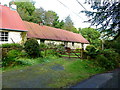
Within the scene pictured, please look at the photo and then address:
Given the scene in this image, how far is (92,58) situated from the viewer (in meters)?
9.51

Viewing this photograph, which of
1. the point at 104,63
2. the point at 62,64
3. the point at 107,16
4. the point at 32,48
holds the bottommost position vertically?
the point at 62,64

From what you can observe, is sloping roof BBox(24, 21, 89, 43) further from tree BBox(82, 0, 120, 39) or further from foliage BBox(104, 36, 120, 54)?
foliage BBox(104, 36, 120, 54)

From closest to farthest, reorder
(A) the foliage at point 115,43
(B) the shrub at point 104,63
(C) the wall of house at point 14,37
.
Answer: (B) the shrub at point 104,63 < (A) the foliage at point 115,43 < (C) the wall of house at point 14,37

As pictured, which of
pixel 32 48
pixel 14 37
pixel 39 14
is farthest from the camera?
pixel 39 14

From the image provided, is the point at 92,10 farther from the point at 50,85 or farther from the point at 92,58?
the point at 50,85

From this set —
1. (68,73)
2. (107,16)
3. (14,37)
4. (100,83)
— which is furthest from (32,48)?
(107,16)

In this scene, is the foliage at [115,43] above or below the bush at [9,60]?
above

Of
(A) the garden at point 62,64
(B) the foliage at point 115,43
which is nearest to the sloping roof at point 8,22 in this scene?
(A) the garden at point 62,64

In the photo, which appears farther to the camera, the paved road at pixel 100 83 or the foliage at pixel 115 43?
the foliage at pixel 115 43

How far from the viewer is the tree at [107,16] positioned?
7348 millimetres

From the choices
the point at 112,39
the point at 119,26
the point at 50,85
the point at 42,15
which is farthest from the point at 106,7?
the point at 42,15

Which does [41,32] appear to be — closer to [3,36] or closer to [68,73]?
[3,36]

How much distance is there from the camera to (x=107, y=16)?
7461mm

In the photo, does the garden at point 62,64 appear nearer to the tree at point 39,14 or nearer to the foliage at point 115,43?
the foliage at point 115,43
